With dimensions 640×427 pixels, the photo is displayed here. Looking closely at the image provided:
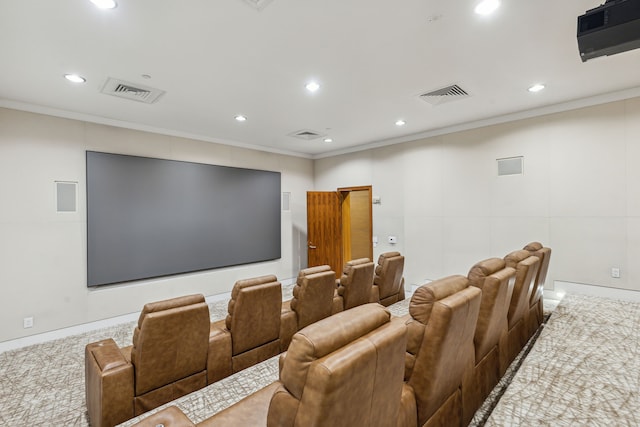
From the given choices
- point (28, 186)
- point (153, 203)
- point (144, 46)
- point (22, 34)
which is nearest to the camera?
point (22, 34)

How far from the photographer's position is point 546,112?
4.22 meters

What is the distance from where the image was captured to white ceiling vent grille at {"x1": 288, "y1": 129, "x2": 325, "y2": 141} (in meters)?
5.37

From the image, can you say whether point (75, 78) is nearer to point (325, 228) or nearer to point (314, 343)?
point (314, 343)

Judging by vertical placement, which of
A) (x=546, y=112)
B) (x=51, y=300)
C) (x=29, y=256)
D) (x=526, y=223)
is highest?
(x=546, y=112)

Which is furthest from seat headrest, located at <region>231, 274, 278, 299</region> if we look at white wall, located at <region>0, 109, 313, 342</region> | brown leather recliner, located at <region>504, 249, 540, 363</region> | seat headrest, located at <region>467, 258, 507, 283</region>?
white wall, located at <region>0, 109, 313, 342</region>

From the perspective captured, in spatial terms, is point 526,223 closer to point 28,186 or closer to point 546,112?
point 546,112

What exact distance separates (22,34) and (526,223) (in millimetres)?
6059

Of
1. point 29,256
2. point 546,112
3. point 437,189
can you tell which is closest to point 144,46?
point 29,256

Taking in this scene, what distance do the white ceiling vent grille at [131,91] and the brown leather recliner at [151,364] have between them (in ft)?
8.55

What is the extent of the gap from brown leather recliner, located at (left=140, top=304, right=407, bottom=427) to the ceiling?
2.13 meters

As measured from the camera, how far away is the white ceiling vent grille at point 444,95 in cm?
360

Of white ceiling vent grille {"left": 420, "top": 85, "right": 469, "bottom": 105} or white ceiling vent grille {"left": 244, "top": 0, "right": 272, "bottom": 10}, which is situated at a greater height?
white ceiling vent grille {"left": 420, "top": 85, "right": 469, "bottom": 105}

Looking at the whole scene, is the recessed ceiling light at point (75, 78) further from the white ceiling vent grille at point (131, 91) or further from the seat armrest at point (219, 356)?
the seat armrest at point (219, 356)

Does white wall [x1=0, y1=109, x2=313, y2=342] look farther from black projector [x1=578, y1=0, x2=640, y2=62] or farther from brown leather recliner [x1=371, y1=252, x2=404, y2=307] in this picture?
black projector [x1=578, y1=0, x2=640, y2=62]
